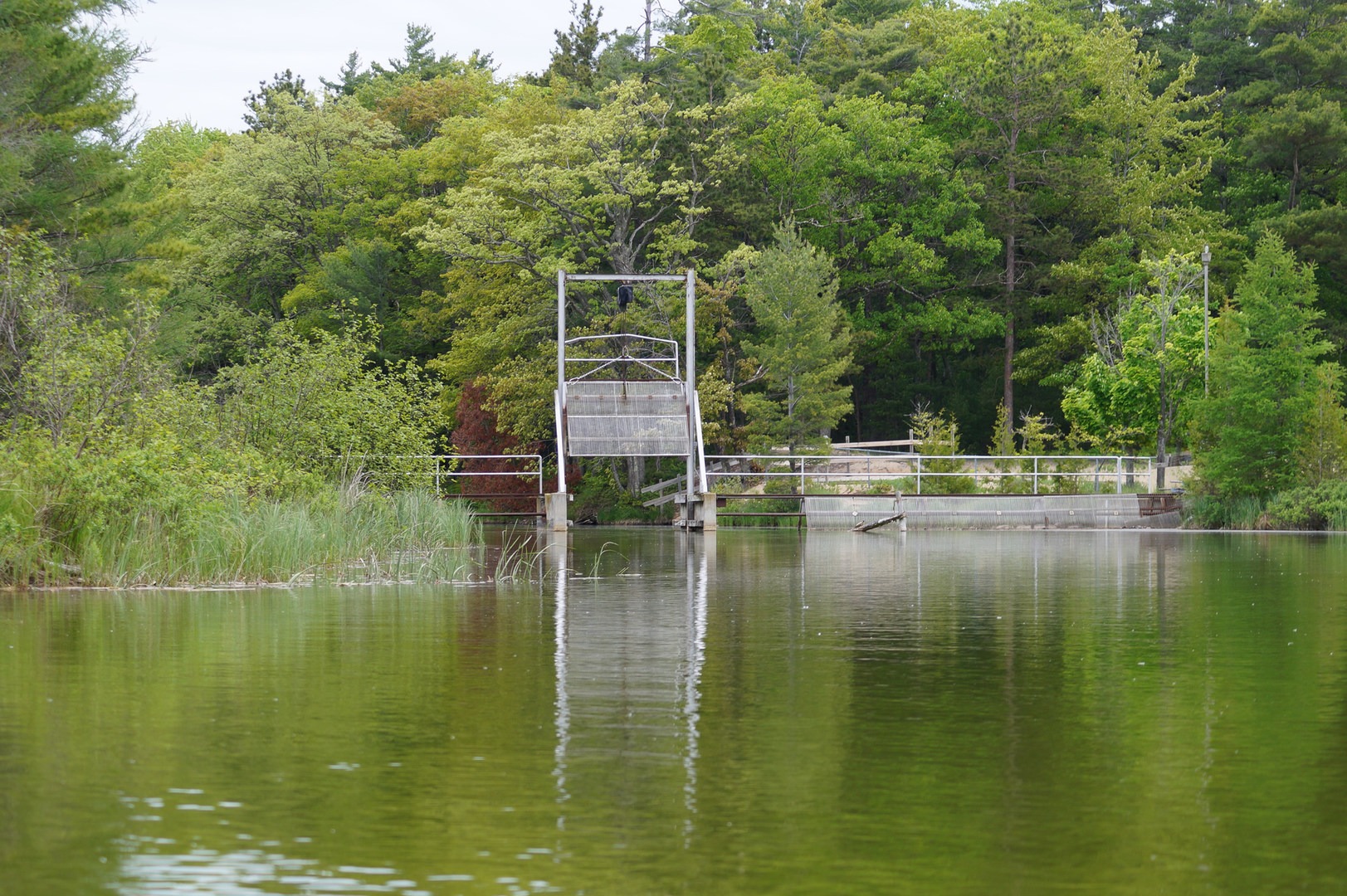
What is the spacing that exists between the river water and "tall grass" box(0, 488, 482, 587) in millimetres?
1471

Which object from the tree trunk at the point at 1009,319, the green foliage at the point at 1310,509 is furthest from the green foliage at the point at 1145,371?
the green foliage at the point at 1310,509

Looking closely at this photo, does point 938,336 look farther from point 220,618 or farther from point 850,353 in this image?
point 220,618

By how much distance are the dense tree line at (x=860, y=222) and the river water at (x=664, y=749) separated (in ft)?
92.1

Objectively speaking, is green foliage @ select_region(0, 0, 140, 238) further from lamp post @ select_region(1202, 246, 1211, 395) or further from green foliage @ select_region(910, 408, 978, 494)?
lamp post @ select_region(1202, 246, 1211, 395)

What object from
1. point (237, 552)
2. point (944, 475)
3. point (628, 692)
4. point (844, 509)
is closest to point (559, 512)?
point (844, 509)

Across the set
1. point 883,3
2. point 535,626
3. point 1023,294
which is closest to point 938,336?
point 1023,294

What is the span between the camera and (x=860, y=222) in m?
58.3

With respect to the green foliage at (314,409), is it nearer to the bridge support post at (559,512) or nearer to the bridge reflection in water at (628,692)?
the bridge support post at (559,512)

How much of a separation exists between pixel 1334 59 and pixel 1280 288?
1928cm

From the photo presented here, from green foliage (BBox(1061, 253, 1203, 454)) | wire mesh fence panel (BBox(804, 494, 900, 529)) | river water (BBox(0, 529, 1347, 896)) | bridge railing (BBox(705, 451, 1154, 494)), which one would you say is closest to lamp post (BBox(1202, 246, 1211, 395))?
green foliage (BBox(1061, 253, 1203, 454))

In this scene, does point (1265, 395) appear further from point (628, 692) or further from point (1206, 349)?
point (628, 692)

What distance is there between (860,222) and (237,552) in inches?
1646

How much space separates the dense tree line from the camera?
48.1 metres

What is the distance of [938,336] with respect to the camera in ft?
203
